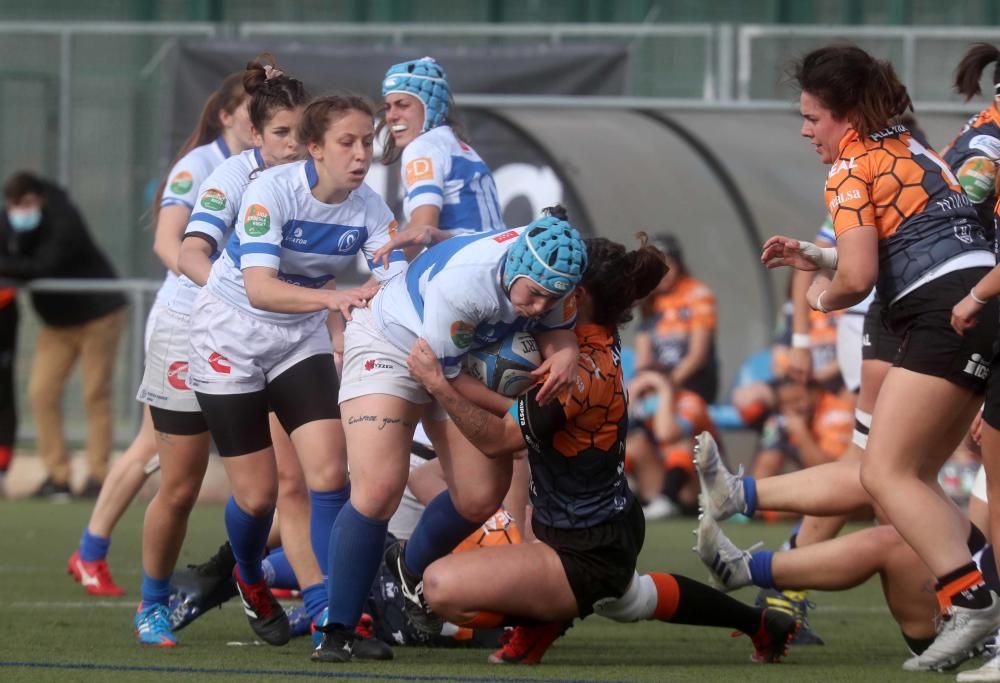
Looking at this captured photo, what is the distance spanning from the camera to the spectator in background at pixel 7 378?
12617 millimetres

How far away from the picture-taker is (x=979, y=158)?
5805 millimetres

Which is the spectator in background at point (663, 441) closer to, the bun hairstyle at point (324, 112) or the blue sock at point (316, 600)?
the blue sock at point (316, 600)

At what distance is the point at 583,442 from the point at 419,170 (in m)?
1.95


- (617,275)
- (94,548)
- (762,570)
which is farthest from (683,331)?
(617,275)

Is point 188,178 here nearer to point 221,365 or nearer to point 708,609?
point 221,365

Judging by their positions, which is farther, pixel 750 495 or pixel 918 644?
pixel 750 495

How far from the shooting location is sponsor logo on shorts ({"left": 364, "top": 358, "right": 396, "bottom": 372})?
18.0ft

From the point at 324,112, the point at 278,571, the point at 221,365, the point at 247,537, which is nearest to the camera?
the point at 324,112

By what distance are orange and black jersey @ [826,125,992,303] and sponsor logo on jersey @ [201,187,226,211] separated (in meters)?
2.07

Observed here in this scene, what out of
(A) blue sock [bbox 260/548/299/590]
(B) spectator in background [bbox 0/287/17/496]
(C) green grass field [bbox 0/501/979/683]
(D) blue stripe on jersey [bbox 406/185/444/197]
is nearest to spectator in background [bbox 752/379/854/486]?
(C) green grass field [bbox 0/501/979/683]

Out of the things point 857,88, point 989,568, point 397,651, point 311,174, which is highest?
point 857,88

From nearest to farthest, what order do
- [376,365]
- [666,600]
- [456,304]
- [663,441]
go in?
[456,304], [376,365], [666,600], [663,441]

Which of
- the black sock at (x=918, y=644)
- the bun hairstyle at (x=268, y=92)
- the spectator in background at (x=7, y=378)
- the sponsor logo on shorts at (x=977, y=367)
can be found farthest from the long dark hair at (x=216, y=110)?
the spectator in background at (x=7, y=378)

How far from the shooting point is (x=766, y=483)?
6.29 meters
